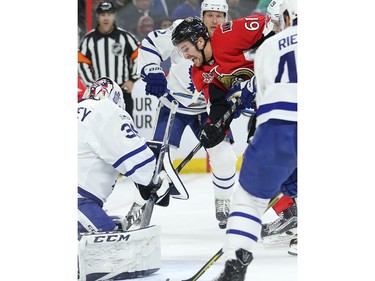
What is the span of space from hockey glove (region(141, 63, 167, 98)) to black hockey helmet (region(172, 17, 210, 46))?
0.69 metres

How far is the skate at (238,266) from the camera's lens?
2.28 metres

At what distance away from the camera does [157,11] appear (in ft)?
16.6

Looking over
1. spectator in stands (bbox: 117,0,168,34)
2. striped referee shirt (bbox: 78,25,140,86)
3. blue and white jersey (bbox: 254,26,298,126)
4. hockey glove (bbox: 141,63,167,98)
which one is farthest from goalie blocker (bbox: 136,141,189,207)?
spectator in stands (bbox: 117,0,168,34)

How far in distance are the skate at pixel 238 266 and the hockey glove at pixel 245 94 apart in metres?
0.67

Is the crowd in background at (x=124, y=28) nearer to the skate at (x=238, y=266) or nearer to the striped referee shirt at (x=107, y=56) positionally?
the striped referee shirt at (x=107, y=56)

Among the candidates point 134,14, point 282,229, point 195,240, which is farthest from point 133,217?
point 134,14

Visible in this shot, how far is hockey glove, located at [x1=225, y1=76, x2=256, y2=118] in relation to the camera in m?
2.84
